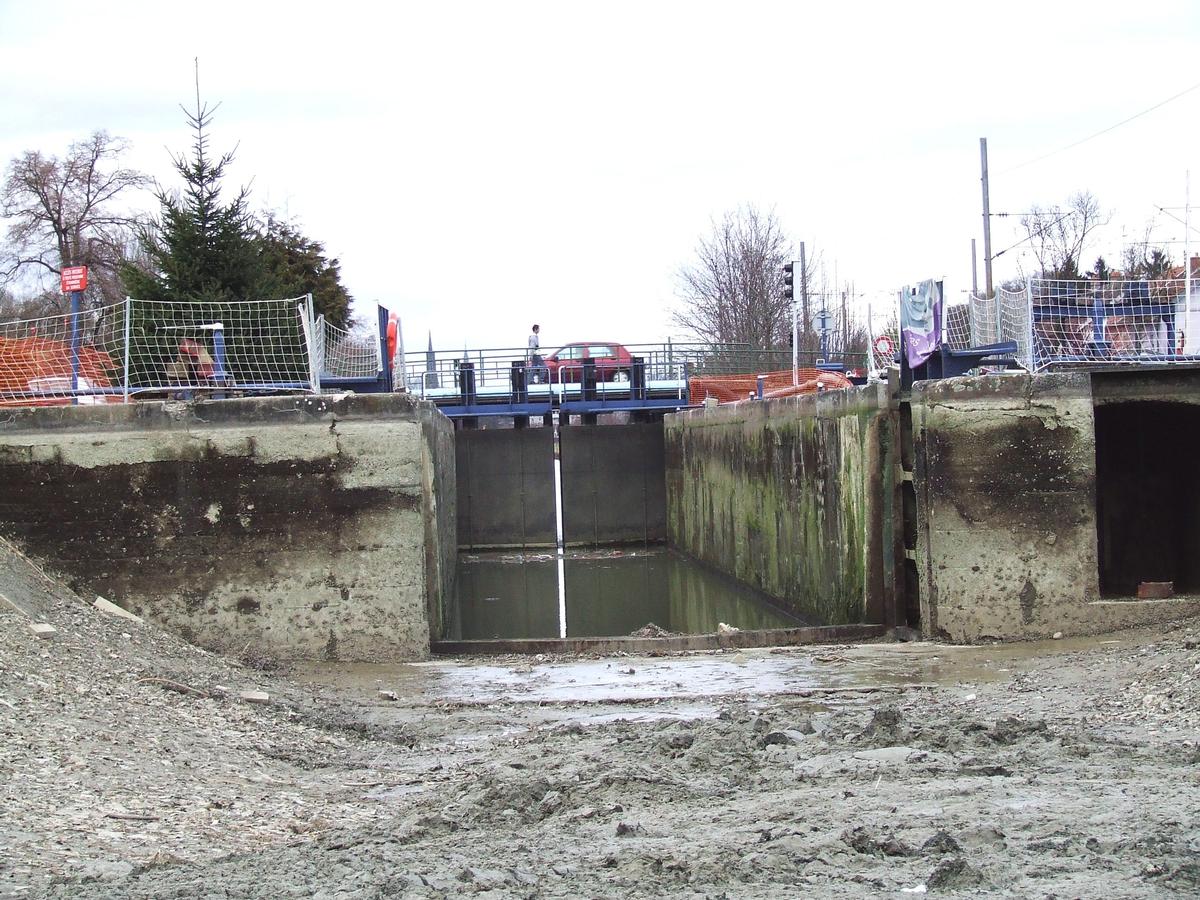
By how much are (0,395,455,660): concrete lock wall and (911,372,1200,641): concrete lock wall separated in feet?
15.8

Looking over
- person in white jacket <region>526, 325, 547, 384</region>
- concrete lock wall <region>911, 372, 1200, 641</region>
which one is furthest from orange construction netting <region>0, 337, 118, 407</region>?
person in white jacket <region>526, 325, 547, 384</region>

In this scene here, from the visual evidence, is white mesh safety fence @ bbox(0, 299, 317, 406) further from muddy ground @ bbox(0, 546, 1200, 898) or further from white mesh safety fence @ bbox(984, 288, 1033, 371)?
white mesh safety fence @ bbox(984, 288, 1033, 371)

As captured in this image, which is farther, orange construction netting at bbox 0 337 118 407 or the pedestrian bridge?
the pedestrian bridge

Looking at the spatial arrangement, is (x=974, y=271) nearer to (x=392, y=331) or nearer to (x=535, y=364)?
(x=535, y=364)

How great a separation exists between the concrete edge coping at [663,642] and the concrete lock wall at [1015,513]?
0.97 metres

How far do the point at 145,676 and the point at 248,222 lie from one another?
1452 cm

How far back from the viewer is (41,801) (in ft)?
19.5

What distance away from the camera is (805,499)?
16.5 metres

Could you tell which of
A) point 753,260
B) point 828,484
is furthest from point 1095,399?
point 753,260

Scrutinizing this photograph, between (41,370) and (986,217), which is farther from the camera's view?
(986,217)

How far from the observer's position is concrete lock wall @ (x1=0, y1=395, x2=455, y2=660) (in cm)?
1198

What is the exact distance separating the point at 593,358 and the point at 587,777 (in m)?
24.0

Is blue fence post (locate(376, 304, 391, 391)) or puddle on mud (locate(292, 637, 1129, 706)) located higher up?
blue fence post (locate(376, 304, 391, 391))

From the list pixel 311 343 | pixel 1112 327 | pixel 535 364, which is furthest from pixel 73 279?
pixel 535 364
